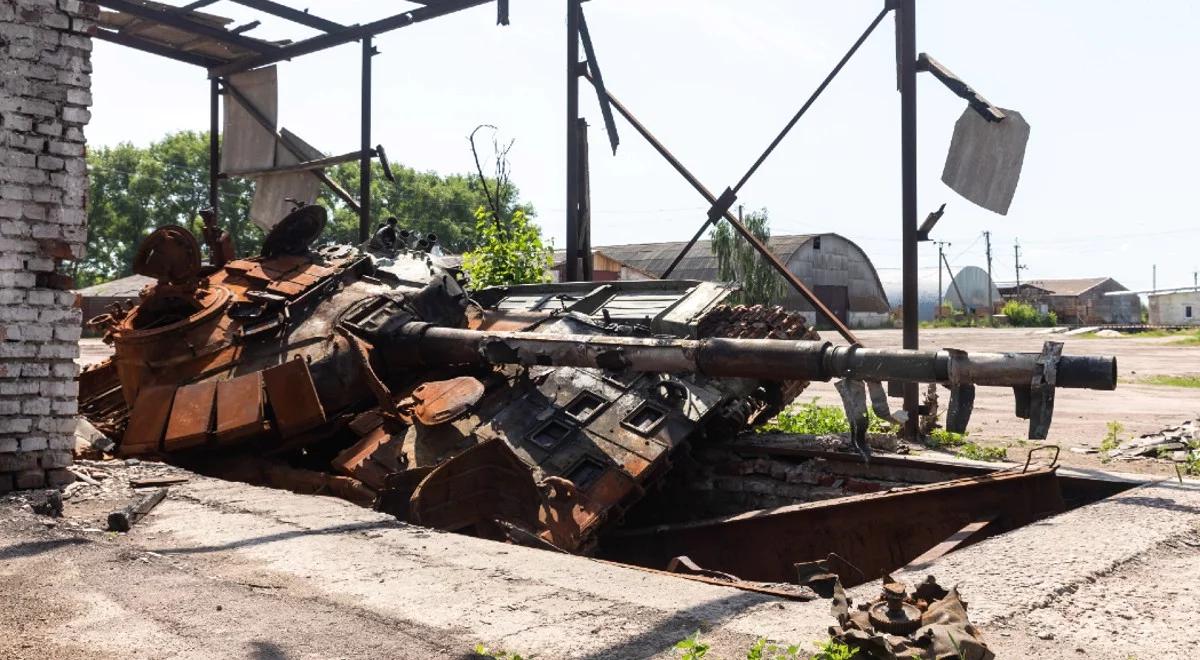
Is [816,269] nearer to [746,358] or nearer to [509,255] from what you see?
[509,255]

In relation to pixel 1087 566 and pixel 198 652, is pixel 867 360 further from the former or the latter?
pixel 198 652

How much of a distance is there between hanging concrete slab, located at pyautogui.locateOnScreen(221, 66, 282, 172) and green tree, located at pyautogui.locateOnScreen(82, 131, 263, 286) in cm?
3421

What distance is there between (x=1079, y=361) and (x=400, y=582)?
11.3 feet

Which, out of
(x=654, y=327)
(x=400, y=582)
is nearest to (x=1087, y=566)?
(x=400, y=582)


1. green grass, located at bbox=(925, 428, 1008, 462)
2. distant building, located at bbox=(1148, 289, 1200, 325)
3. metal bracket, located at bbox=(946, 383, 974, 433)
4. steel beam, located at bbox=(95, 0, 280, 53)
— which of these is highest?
steel beam, located at bbox=(95, 0, 280, 53)

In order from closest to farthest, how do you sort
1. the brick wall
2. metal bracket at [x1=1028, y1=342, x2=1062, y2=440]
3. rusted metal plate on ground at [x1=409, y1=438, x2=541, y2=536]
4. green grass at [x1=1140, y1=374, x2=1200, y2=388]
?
metal bracket at [x1=1028, y1=342, x2=1062, y2=440], the brick wall, rusted metal plate on ground at [x1=409, y1=438, x2=541, y2=536], green grass at [x1=1140, y1=374, x2=1200, y2=388]

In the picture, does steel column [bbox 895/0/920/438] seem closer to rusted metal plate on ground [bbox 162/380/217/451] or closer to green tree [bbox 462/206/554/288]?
rusted metal plate on ground [bbox 162/380/217/451]

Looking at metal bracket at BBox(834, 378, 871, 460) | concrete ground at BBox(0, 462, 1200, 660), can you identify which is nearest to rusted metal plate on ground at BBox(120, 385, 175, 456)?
concrete ground at BBox(0, 462, 1200, 660)

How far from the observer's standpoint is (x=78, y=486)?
5992 mm

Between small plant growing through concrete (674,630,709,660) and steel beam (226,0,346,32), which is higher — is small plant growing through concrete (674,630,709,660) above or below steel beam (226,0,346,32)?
below

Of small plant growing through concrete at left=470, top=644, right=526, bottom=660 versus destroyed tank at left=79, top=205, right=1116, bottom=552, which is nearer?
small plant growing through concrete at left=470, top=644, right=526, bottom=660

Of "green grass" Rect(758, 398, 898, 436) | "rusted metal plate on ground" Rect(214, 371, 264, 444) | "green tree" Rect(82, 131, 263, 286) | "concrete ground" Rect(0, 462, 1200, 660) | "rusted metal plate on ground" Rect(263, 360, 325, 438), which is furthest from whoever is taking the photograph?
"green tree" Rect(82, 131, 263, 286)

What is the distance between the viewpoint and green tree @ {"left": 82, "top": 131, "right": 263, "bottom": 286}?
162 ft

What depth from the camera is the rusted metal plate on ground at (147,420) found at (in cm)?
730
